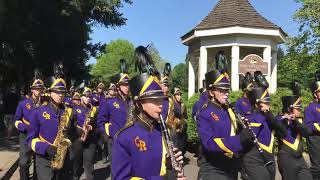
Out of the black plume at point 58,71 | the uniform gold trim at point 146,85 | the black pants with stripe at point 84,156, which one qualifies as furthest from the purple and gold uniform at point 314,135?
the uniform gold trim at point 146,85

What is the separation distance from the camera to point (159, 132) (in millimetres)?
4637

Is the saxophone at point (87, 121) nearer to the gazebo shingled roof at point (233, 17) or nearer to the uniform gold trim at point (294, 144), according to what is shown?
the uniform gold trim at point (294, 144)

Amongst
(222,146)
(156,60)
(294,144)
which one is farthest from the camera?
(156,60)

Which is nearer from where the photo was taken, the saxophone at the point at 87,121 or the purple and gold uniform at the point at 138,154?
the purple and gold uniform at the point at 138,154

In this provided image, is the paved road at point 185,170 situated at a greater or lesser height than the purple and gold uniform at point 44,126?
lesser

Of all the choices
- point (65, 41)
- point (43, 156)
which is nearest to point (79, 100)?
point (43, 156)

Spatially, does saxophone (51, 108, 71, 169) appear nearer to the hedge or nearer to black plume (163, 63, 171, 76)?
black plume (163, 63, 171, 76)

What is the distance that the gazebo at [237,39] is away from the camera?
17.4 meters

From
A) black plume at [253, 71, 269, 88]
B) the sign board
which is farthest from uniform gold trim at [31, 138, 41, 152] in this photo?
the sign board

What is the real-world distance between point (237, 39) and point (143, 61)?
40.6 ft

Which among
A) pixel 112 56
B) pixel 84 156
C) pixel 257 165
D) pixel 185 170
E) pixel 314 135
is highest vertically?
pixel 112 56

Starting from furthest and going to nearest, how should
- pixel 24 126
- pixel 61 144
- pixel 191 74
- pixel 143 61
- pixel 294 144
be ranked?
pixel 191 74, pixel 24 126, pixel 294 144, pixel 61 144, pixel 143 61

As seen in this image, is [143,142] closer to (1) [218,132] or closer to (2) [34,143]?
(1) [218,132]

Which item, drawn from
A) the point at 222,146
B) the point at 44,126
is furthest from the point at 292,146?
the point at 44,126
